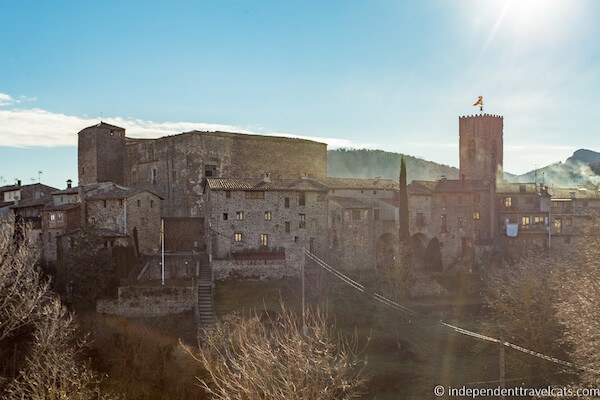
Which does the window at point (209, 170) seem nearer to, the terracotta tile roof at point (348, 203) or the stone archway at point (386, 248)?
the terracotta tile roof at point (348, 203)

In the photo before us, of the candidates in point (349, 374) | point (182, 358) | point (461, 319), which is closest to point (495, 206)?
point (461, 319)

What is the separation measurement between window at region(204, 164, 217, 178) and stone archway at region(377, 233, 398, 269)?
19080 mm

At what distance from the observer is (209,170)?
6244 centimetres

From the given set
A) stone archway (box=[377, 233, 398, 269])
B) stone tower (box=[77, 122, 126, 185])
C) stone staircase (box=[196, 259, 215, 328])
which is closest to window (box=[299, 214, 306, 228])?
stone staircase (box=[196, 259, 215, 328])

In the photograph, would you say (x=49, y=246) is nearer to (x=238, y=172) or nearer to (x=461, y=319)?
(x=238, y=172)

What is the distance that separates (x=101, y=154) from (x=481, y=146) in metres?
42.6

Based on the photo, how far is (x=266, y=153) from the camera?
65750 mm

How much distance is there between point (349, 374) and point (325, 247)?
18055 mm

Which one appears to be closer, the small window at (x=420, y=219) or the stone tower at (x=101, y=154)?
the small window at (x=420, y=219)

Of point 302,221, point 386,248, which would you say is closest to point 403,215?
point 386,248

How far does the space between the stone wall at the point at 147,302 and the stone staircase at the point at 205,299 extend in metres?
0.73

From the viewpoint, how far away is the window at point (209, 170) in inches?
2451

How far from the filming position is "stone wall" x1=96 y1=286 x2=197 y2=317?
38.8 metres

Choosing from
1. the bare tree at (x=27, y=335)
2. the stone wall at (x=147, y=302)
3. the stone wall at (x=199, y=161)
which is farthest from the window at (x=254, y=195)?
the bare tree at (x=27, y=335)
